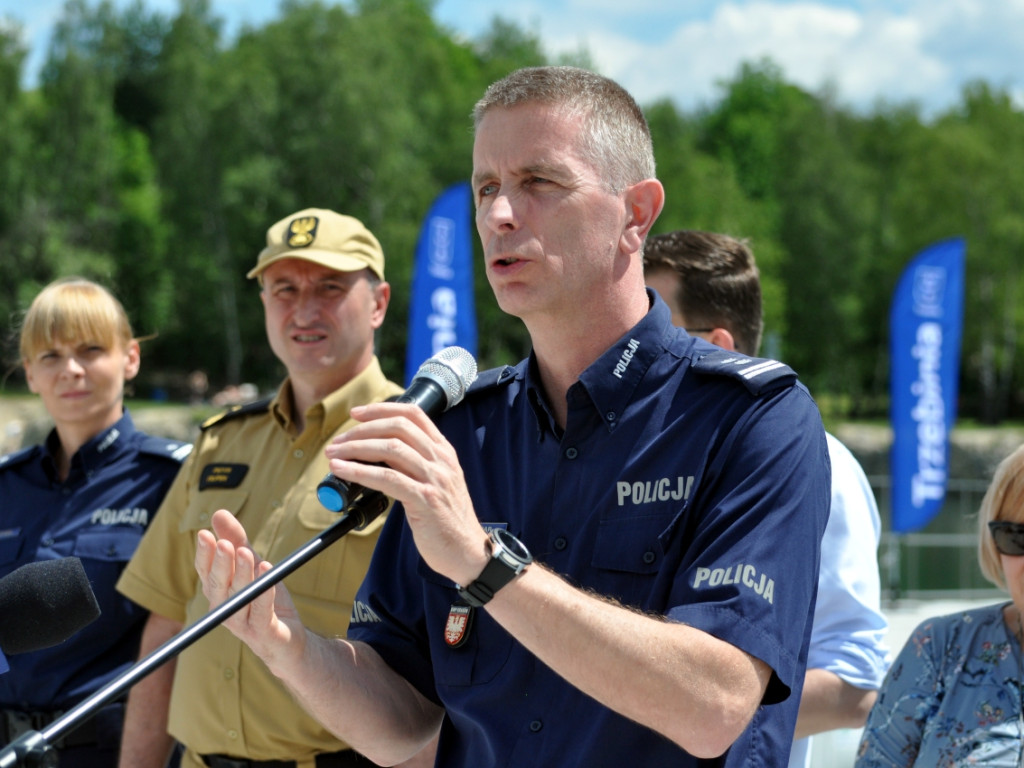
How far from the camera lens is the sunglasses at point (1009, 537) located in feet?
8.73

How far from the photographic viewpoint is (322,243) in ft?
10.8

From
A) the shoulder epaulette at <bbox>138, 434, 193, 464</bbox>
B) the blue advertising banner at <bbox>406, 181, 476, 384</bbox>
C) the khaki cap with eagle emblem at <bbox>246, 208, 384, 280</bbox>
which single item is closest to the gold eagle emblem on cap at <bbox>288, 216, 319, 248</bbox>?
the khaki cap with eagle emblem at <bbox>246, 208, 384, 280</bbox>

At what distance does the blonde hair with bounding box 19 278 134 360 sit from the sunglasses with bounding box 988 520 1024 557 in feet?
9.36

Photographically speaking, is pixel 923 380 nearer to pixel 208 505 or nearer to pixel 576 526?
pixel 208 505

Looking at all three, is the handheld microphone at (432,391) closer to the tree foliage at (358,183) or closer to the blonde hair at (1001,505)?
the blonde hair at (1001,505)

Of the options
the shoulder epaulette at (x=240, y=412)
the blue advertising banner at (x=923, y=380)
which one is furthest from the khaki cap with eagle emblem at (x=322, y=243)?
the blue advertising banner at (x=923, y=380)

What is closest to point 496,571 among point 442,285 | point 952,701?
point 952,701

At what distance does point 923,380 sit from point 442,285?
18.9ft

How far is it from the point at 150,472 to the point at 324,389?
3.03 feet

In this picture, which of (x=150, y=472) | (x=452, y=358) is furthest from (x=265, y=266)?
(x=452, y=358)

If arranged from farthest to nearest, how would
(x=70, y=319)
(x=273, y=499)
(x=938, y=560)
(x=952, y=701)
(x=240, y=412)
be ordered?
(x=938, y=560) < (x=70, y=319) < (x=240, y=412) < (x=273, y=499) < (x=952, y=701)

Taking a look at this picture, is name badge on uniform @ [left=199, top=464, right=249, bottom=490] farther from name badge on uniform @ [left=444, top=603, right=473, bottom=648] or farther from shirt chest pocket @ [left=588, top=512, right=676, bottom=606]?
shirt chest pocket @ [left=588, top=512, right=676, bottom=606]

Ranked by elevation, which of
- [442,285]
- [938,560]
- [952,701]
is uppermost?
[442,285]

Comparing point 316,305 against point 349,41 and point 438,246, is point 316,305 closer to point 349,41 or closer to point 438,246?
point 438,246
